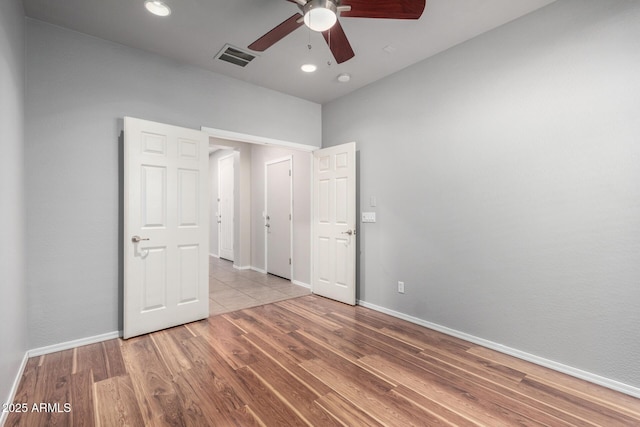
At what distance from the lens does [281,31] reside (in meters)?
2.04

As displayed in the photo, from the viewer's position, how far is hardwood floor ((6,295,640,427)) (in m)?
1.78

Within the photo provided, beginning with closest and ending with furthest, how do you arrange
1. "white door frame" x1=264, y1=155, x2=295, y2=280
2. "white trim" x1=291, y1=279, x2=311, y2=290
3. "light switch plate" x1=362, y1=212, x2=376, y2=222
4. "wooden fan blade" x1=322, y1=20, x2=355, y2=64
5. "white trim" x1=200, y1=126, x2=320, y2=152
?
"wooden fan blade" x1=322, y1=20, x2=355, y2=64
"white trim" x1=200, y1=126, x2=320, y2=152
"light switch plate" x1=362, y1=212, x2=376, y2=222
"white trim" x1=291, y1=279, x2=311, y2=290
"white door frame" x1=264, y1=155, x2=295, y2=280

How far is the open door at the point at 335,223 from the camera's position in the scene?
3867 millimetres

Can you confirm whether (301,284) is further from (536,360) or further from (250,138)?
(536,360)

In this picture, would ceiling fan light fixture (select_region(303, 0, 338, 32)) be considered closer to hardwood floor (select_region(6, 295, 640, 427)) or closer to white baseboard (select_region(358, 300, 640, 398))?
hardwood floor (select_region(6, 295, 640, 427))

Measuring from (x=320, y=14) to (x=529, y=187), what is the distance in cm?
214

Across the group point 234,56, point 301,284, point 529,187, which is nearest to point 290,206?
point 301,284

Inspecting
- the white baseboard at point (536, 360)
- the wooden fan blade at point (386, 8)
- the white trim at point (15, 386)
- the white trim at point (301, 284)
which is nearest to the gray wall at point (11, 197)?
the white trim at point (15, 386)

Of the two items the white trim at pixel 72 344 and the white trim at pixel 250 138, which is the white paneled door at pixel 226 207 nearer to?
the white trim at pixel 250 138

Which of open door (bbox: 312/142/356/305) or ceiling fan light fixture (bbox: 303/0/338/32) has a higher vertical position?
ceiling fan light fixture (bbox: 303/0/338/32)

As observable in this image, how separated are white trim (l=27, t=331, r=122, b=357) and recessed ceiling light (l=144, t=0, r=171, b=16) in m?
2.92

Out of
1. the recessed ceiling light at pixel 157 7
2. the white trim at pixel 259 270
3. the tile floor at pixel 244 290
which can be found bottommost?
the tile floor at pixel 244 290

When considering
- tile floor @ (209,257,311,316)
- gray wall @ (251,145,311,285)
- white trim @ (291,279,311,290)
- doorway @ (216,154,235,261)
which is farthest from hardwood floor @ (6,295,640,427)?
doorway @ (216,154,235,261)

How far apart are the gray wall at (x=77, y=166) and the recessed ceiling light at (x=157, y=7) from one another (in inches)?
30.7
